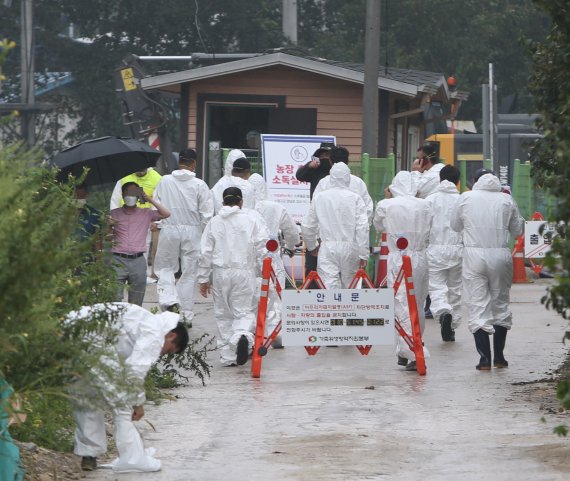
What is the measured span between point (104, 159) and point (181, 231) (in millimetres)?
2008

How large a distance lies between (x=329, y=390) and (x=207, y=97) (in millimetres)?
14685

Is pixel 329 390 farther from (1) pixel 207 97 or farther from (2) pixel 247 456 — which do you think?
(1) pixel 207 97

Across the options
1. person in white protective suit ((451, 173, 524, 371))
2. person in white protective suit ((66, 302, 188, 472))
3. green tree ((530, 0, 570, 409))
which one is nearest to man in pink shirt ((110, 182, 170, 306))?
person in white protective suit ((451, 173, 524, 371))

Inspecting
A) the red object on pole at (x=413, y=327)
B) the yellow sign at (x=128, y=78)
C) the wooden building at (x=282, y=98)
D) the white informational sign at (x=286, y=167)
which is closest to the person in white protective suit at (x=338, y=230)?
the red object on pole at (x=413, y=327)

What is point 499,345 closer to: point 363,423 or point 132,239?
point 363,423

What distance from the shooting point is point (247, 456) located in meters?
9.72

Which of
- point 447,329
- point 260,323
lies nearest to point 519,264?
point 447,329

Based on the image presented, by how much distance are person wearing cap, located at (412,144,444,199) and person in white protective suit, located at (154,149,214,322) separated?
2.49 metres

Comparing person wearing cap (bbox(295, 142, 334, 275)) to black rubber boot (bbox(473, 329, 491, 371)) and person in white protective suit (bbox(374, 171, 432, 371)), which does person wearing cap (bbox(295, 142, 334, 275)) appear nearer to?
person in white protective suit (bbox(374, 171, 432, 371))

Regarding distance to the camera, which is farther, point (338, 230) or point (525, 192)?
point (525, 192)

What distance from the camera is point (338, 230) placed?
15.9 meters

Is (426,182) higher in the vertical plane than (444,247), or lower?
higher

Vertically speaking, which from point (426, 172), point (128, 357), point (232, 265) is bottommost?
point (128, 357)

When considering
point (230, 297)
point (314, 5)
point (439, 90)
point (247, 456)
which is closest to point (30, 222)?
point (247, 456)
